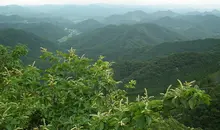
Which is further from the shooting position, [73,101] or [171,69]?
[171,69]

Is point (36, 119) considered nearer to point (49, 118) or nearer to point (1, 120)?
point (49, 118)

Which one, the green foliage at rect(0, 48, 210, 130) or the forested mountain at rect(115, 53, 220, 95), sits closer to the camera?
the green foliage at rect(0, 48, 210, 130)

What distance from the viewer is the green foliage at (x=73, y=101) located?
3.57 m

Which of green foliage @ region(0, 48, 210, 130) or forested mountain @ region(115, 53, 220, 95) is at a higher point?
green foliage @ region(0, 48, 210, 130)

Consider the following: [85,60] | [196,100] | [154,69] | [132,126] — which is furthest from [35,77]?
[154,69]

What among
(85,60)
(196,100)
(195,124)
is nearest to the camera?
(196,100)

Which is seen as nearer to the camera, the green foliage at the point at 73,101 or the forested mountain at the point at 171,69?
the green foliage at the point at 73,101

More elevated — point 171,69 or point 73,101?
point 73,101

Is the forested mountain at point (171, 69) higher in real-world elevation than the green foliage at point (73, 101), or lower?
lower

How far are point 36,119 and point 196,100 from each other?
12.1ft

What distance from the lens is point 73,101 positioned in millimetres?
5426

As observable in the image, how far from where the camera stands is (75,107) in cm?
536

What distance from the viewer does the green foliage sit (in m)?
3.57

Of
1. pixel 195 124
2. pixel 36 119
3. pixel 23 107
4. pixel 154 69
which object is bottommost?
pixel 154 69
